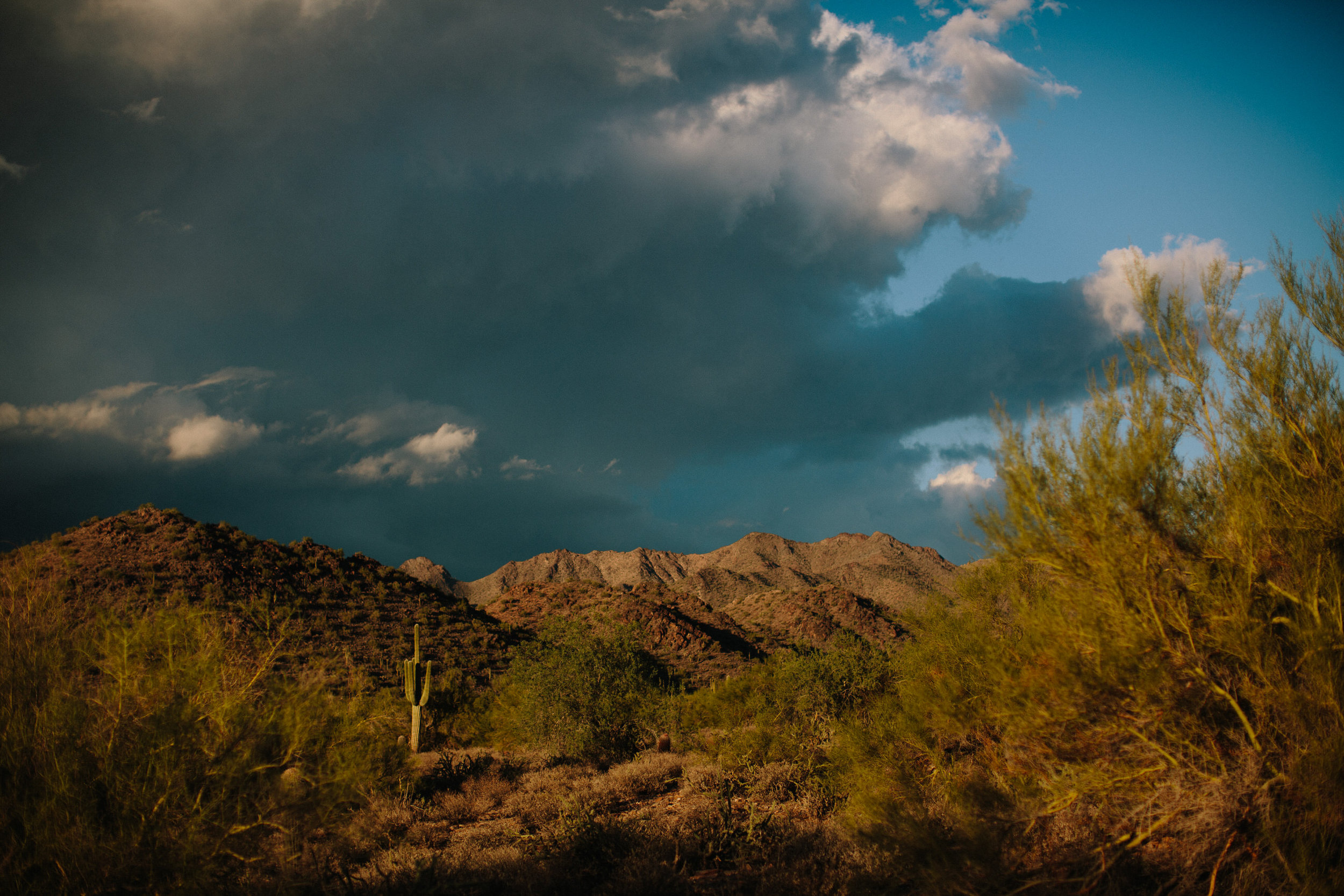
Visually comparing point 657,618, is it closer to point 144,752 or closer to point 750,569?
point 750,569

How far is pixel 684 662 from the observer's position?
4556 centimetres

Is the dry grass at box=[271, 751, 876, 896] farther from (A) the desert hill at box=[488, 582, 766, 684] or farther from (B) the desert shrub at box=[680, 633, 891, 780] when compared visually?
(A) the desert hill at box=[488, 582, 766, 684]

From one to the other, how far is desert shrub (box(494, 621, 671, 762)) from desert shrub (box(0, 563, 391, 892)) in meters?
11.8

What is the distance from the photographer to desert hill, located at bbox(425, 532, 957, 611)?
80875 mm

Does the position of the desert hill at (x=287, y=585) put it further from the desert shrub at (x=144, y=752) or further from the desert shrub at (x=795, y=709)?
the desert shrub at (x=144, y=752)

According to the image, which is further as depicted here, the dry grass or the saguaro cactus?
the saguaro cactus

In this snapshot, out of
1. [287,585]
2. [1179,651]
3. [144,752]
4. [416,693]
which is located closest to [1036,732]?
[1179,651]

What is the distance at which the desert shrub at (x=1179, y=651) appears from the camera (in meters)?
5.42

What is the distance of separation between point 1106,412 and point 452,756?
17.7 m

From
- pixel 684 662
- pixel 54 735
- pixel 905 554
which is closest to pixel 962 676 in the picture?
pixel 54 735

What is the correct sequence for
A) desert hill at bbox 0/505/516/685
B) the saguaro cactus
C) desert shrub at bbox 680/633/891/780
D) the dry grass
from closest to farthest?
the dry grass → desert shrub at bbox 680/633/891/780 → the saguaro cactus → desert hill at bbox 0/505/516/685

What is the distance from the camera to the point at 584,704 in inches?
733

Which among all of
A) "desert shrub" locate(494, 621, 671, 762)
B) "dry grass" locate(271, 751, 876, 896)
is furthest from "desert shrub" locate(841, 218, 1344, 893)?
"desert shrub" locate(494, 621, 671, 762)

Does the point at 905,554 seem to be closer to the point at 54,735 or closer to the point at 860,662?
the point at 860,662
